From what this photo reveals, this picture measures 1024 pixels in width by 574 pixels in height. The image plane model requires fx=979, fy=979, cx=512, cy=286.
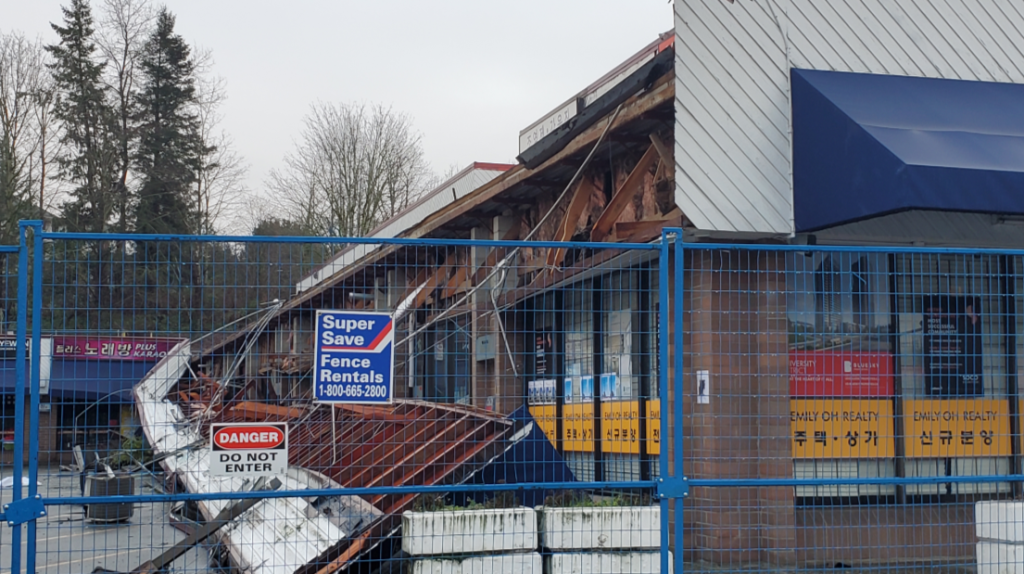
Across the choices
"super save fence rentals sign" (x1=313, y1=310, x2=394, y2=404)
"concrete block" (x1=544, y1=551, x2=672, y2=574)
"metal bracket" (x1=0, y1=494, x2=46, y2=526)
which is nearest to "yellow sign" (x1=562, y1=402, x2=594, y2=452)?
"concrete block" (x1=544, y1=551, x2=672, y2=574)

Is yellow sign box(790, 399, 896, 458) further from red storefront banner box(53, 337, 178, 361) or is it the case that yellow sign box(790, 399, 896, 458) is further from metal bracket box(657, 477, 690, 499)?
red storefront banner box(53, 337, 178, 361)

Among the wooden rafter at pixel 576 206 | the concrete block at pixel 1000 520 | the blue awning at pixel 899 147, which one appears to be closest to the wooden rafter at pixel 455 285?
the wooden rafter at pixel 576 206

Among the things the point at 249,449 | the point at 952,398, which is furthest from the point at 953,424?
the point at 249,449

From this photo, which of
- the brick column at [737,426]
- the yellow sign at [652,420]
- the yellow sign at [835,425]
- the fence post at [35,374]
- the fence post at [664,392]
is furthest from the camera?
the yellow sign at [835,425]

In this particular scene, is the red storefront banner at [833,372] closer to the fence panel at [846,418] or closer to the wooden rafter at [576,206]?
the fence panel at [846,418]

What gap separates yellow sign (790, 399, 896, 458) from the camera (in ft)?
25.7

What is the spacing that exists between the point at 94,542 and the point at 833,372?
5.81m

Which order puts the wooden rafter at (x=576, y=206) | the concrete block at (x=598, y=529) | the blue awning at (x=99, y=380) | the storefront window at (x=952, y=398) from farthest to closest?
the wooden rafter at (x=576, y=206)
the storefront window at (x=952, y=398)
the concrete block at (x=598, y=529)
the blue awning at (x=99, y=380)

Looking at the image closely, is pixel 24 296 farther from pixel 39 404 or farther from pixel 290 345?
pixel 290 345

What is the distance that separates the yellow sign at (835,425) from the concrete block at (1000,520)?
2.62ft

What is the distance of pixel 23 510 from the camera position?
16.9 ft

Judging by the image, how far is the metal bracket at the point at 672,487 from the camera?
5848 millimetres

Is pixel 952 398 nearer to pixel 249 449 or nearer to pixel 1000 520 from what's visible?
pixel 1000 520

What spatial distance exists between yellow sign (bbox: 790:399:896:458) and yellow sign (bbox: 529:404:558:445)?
1863mm
